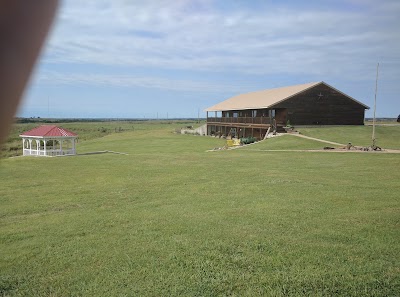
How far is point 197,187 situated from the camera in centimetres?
1429

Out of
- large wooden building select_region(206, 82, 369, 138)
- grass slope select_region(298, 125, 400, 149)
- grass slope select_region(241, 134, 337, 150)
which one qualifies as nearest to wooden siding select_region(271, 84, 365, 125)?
large wooden building select_region(206, 82, 369, 138)

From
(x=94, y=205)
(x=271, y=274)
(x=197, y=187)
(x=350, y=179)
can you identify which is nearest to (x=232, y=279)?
(x=271, y=274)

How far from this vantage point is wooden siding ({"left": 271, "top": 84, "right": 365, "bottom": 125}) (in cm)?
4481

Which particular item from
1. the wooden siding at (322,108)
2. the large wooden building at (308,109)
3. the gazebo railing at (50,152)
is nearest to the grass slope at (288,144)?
the large wooden building at (308,109)

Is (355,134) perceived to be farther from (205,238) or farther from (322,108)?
(205,238)

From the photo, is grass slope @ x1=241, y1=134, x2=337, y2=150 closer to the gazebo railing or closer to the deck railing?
the deck railing

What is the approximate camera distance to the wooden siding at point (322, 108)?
44.8 metres

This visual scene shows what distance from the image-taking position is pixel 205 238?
7.88m

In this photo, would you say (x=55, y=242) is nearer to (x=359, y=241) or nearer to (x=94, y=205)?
(x=94, y=205)

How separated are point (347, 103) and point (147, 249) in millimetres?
44836

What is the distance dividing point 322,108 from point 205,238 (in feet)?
137

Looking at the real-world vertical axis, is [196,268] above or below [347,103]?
below

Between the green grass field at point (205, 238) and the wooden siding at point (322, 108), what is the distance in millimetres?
29982

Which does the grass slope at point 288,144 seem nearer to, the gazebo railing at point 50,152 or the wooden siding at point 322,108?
the wooden siding at point 322,108
